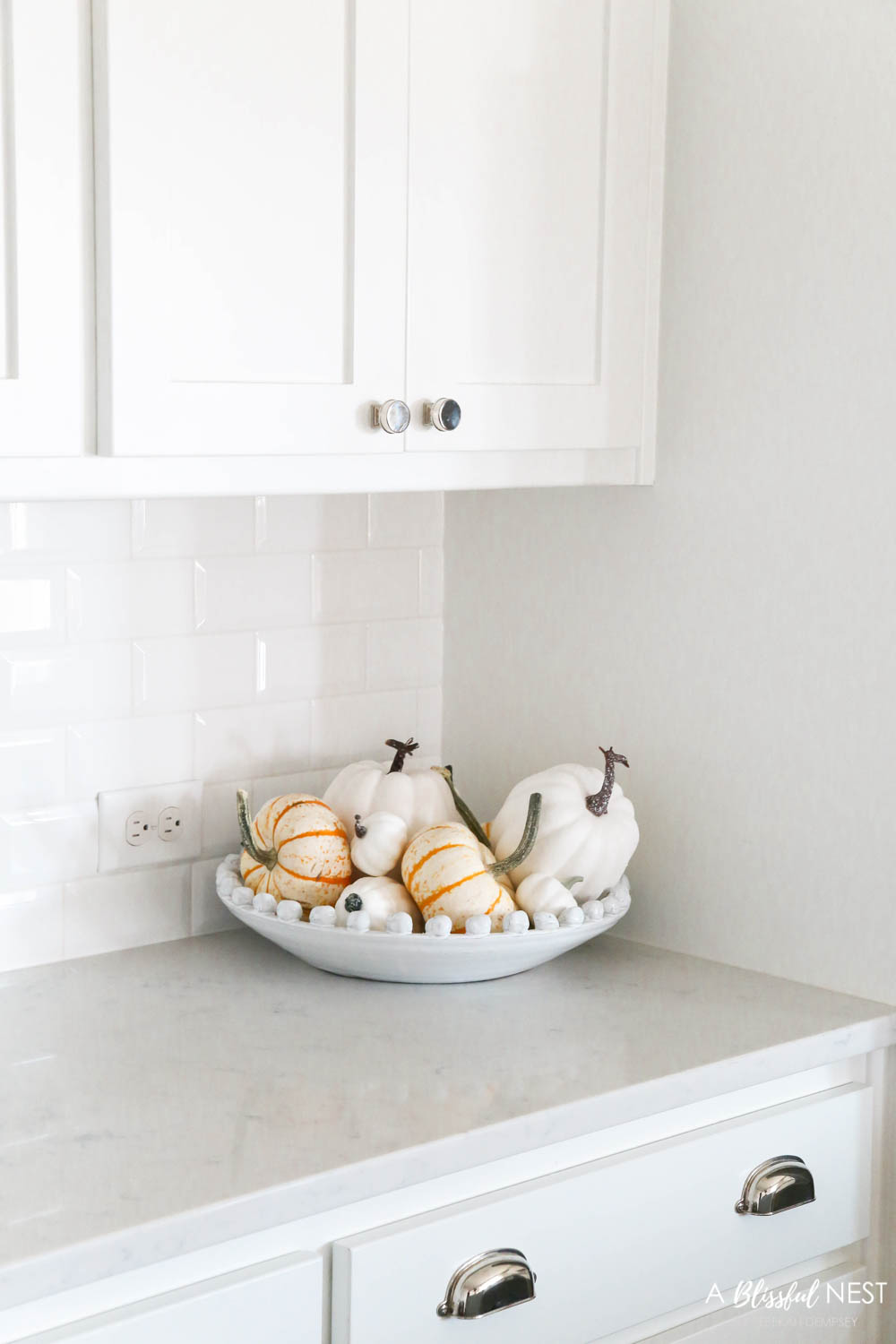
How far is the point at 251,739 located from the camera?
187cm

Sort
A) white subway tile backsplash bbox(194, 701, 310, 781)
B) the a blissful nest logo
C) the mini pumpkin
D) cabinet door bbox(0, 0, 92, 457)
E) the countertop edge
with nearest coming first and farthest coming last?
the countertop edge, cabinet door bbox(0, 0, 92, 457), the a blissful nest logo, the mini pumpkin, white subway tile backsplash bbox(194, 701, 310, 781)

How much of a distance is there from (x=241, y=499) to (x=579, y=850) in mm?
561

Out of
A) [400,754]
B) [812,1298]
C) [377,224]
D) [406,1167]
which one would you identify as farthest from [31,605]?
[812,1298]

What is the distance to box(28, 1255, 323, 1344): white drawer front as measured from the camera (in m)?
1.11

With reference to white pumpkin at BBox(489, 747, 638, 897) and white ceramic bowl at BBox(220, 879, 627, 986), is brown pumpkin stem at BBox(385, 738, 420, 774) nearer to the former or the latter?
white pumpkin at BBox(489, 747, 638, 897)

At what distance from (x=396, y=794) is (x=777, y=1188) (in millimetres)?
568

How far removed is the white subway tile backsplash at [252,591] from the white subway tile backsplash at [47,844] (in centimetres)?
26

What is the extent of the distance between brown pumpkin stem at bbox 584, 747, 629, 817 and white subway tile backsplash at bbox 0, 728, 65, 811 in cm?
57

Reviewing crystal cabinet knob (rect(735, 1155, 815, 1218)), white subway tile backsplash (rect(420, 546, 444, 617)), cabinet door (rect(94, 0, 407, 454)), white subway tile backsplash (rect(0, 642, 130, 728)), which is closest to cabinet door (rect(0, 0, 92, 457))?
cabinet door (rect(94, 0, 407, 454))

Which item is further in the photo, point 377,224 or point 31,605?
point 31,605

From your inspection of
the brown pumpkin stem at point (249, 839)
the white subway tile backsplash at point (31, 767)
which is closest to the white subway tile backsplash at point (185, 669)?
the white subway tile backsplash at point (31, 767)

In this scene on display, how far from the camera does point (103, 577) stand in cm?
171

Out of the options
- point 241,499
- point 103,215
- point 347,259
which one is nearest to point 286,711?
point 241,499

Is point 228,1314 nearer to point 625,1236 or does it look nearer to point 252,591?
point 625,1236
